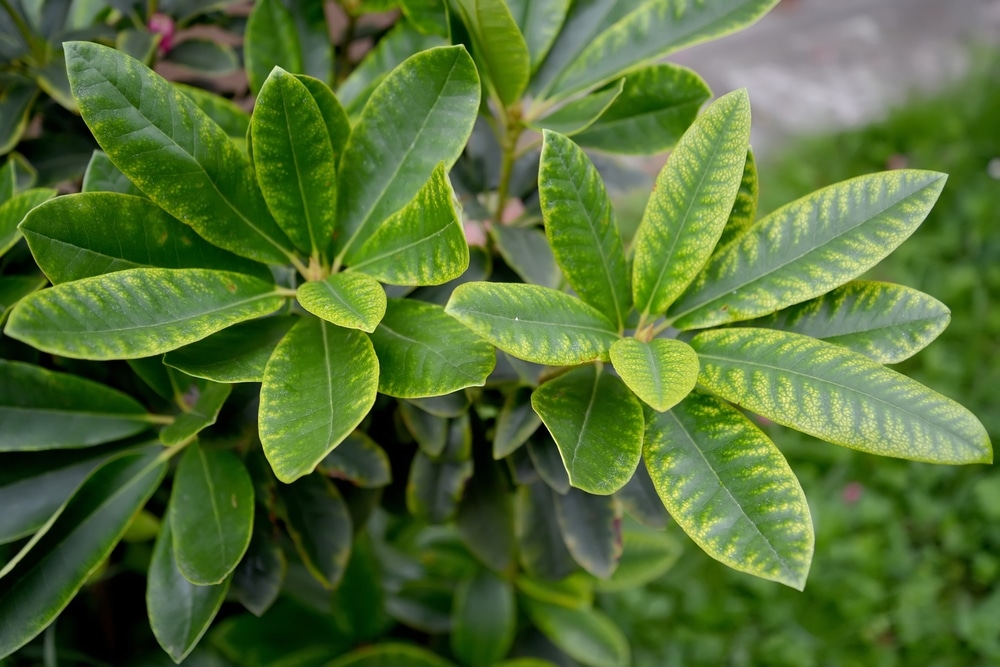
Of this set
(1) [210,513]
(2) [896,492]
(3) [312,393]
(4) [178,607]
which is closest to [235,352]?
(3) [312,393]

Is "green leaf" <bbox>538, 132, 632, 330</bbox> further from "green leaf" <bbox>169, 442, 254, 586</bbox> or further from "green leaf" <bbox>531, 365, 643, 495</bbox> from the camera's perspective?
"green leaf" <bbox>169, 442, 254, 586</bbox>

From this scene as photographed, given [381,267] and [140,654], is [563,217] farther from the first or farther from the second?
[140,654]

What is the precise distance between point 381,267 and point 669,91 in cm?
41

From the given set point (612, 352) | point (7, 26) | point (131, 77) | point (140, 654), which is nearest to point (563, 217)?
point (612, 352)

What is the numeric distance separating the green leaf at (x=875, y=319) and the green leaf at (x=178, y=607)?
2.15 ft

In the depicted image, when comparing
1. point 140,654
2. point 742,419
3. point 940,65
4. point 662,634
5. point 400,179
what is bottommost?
point 662,634

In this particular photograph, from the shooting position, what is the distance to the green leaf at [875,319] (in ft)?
2.34

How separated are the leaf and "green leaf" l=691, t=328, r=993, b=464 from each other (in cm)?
29

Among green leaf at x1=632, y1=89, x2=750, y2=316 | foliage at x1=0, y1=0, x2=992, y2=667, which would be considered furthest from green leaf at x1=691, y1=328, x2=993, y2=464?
green leaf at x1=632, y1=89, x2=750, y2=316

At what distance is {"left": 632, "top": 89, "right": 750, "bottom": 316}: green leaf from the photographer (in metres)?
0.69

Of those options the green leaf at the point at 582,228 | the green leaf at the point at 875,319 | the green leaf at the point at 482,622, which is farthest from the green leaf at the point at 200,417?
the green leaf at the point at 482,622

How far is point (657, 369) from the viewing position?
0.64m

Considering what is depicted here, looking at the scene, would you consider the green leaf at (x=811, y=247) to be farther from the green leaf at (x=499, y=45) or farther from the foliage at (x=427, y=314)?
the green leaf at (x=499, y=45)

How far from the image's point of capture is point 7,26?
1.03m
